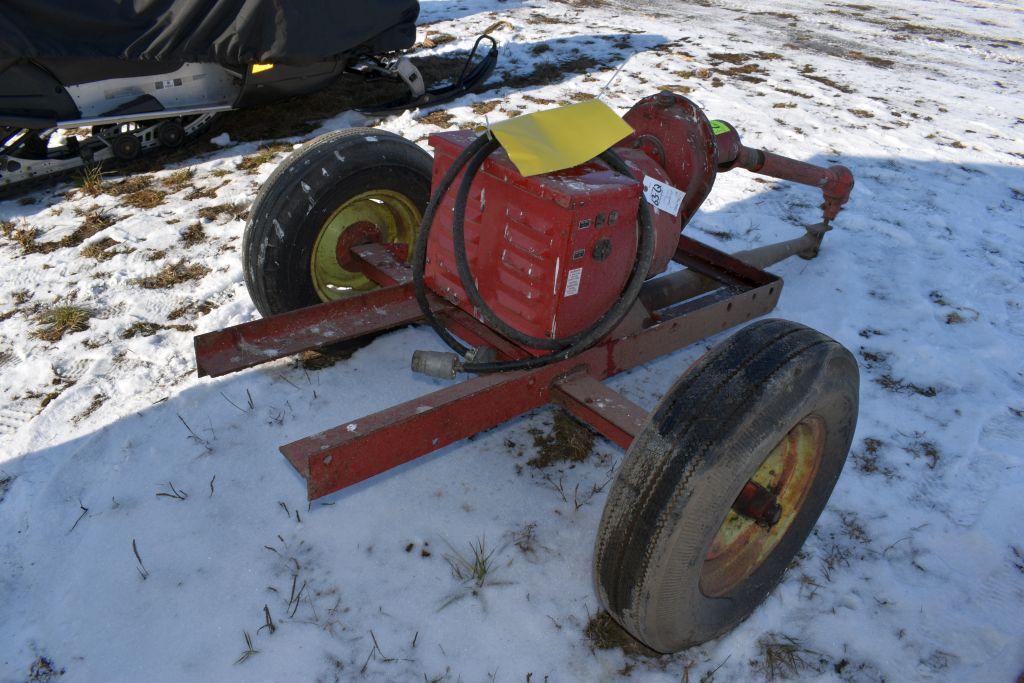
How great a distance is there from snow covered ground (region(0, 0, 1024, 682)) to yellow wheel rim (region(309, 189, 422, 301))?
392mm

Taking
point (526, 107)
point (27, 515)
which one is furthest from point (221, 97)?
point (27, 515)

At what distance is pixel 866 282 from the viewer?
466cm

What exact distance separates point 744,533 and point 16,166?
549 centimetres

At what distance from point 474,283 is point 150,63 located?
4.23 meters

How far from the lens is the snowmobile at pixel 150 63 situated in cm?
480

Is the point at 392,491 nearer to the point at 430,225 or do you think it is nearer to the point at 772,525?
the point at 430,225

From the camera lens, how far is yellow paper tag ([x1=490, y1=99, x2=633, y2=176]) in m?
2.50

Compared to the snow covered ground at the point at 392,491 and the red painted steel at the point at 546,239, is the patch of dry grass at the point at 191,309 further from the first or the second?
the red painted steel at the point at 546,239

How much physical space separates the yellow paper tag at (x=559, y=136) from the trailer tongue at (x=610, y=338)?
0.07 meters

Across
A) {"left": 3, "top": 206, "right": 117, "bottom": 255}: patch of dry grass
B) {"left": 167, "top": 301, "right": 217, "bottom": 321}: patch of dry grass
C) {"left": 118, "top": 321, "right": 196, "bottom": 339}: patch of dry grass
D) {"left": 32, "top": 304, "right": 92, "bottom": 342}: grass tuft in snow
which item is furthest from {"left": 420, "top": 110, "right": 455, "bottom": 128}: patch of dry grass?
{"left": 32, "top": 304, "right": 92, "bottom": 342}: grass tuft in snow

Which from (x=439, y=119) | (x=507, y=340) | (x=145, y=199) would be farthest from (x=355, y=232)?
(x=439, y=119)

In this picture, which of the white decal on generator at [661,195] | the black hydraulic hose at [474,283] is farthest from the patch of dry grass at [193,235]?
the white decal on generator at [661,195]

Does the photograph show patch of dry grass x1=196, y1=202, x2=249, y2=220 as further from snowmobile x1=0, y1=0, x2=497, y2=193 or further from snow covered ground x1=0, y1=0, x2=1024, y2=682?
snowmobile x1=0, y1=0, x2=497, y2=193

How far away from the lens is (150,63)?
17.7 feet
